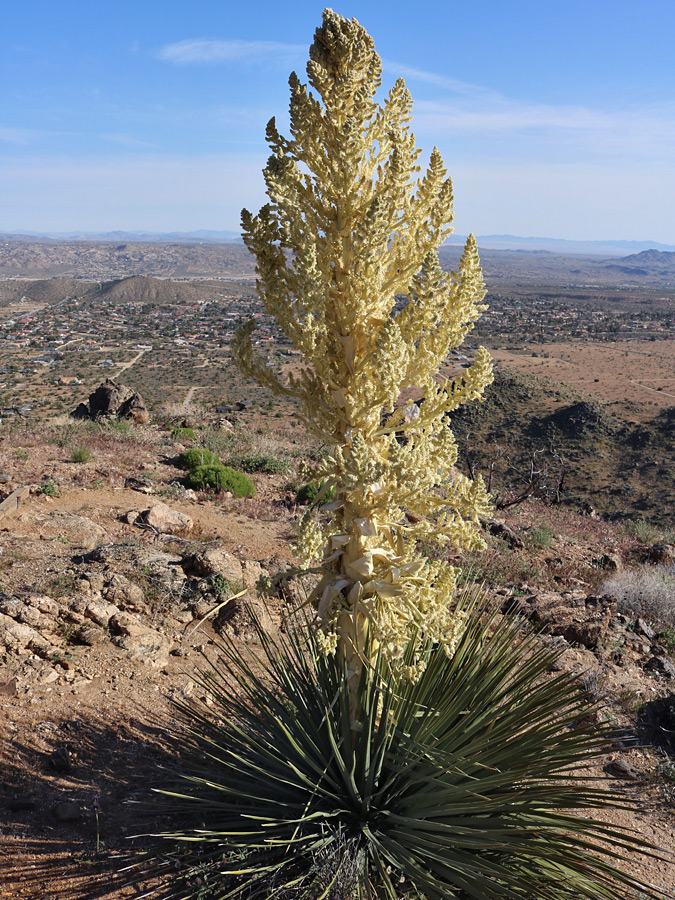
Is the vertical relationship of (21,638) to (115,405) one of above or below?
above

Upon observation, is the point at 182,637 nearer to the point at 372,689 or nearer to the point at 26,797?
the point at 26,797

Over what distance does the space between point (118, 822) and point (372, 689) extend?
188 centimetres

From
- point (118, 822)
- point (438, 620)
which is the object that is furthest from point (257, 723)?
point (438, 620)

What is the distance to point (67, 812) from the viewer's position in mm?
3666

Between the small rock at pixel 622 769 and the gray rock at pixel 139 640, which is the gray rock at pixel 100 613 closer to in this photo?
the gray rock at pixel 139 640

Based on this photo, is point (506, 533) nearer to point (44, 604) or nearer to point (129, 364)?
point (44, 604)

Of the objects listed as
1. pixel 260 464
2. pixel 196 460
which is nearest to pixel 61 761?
pixel 196 460

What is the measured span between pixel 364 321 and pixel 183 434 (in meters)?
12.6

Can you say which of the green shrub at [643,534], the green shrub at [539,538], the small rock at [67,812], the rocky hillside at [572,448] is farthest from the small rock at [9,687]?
the rocky hillside at [572,448]

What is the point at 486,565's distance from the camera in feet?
27.2

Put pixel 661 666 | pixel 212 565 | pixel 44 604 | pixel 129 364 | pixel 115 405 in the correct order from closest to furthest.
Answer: pixel 44 604, pixel 661 666, pixel 212 565, pixel 115 405, pixel 129 364

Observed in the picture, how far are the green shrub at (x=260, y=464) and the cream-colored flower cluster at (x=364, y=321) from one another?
9.38m

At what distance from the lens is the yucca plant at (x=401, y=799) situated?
266 cm

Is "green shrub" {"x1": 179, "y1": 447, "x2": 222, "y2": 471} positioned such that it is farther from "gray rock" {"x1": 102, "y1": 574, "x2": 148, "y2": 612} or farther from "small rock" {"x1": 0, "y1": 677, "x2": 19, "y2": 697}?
"small rock" {"x1": 0, "y1": 677, "x2": 19, "y2": 697}
